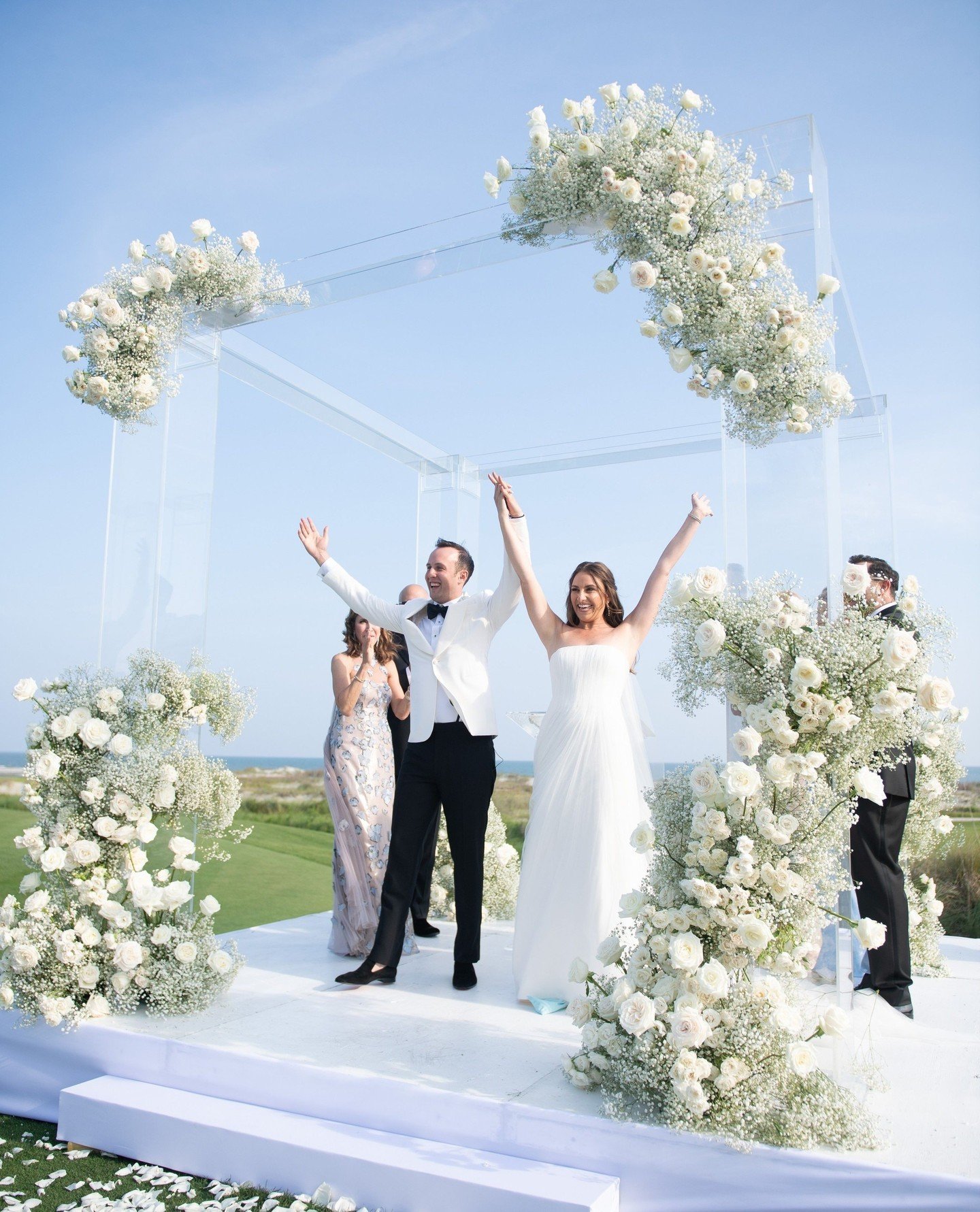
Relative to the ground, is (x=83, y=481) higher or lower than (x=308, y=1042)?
higher

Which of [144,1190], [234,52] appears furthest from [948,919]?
[234,52]

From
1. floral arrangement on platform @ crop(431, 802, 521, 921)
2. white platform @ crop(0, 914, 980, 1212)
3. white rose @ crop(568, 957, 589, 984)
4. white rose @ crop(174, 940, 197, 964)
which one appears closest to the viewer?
white platform @ crop(0, 914, 980, 1212)

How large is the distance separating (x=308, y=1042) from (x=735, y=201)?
3.39m

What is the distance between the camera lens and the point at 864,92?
5.36 m

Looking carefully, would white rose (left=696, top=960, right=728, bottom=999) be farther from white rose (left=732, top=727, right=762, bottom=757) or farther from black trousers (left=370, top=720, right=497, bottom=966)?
black trousers (left=370, top=720, right=497, bottom=966)

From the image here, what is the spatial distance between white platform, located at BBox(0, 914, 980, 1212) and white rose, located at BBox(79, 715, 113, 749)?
1.09 metres

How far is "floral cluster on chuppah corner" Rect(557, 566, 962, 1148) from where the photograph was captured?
244cm

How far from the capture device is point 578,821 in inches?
150

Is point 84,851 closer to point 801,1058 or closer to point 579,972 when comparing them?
point 579,972

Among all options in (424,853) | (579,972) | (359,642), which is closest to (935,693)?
(579,972)

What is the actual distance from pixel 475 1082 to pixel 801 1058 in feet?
3.45

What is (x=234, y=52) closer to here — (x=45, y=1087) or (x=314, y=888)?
(x=45, y=1087)

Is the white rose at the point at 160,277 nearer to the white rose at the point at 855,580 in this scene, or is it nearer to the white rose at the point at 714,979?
the white rose at the point at 855,580

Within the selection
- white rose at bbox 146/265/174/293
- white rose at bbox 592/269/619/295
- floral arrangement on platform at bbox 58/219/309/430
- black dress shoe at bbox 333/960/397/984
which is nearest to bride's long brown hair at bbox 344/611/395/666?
floral arrangement on platform at bbox 58/219/309/430
